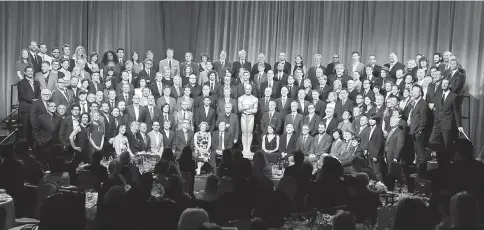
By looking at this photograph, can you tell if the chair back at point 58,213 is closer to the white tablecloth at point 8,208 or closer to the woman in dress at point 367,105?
the white tablecloth at point 8,208

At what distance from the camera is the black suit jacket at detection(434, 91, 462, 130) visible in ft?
38.5

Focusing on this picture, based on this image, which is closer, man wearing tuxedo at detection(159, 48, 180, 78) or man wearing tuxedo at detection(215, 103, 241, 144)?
man wearing tuxedo at detection(215, 103, 241, 144)

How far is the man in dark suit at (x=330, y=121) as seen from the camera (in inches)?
486

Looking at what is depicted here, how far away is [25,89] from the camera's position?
497 inches

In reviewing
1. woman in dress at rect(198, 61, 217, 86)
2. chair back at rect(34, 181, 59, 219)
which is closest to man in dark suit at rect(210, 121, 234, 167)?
woman in dress at rect(198, 61, 217, 86)

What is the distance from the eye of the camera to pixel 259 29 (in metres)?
18.3

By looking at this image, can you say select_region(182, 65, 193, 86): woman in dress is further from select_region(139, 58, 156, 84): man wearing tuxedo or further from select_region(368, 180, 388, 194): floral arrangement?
select_region(368, 180, 388, 194): floral arrangement

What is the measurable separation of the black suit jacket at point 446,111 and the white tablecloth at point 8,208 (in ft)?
27.4

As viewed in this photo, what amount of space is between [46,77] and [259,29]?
7.19m

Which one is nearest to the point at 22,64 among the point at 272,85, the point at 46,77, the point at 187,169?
the point at 46,77

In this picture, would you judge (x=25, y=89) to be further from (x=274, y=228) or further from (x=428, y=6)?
(x=428, y=6)

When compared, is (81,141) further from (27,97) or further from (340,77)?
(340,77)

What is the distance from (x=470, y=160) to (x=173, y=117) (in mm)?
7139

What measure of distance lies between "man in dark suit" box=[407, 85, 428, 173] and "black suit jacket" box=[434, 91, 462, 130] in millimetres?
462
